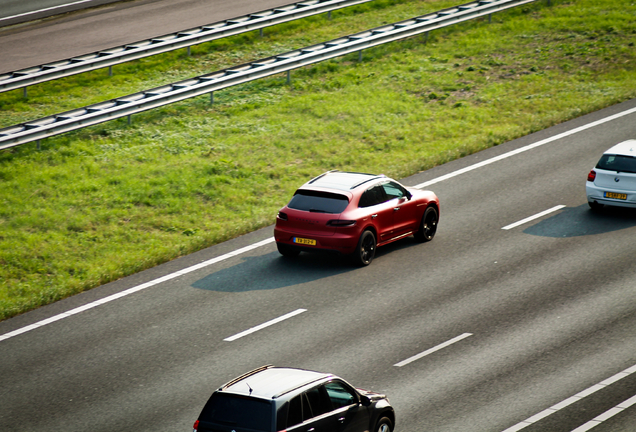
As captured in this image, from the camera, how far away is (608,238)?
1712cm

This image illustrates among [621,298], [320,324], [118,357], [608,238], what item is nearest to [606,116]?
[608,238]

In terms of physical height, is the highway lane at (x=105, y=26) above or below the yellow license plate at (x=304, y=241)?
above

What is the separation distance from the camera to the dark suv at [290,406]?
8383mm

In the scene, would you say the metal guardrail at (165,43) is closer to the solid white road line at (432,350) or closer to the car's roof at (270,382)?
the solid white road line at (432,350)

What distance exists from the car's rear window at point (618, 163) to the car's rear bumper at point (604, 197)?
1.65 ft

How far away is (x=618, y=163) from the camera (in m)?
18.4

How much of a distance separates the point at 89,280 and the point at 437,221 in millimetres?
7199

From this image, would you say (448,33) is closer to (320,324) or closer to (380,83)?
(380,83)

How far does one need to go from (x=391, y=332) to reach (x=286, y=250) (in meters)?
4.13

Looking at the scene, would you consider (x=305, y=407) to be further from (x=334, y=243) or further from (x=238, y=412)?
(x=334, y=243)

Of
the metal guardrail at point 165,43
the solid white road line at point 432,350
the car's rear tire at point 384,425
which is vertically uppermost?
the metal guardrail at point 165,43

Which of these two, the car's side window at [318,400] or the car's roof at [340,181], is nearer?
the car's side window at [318,400]

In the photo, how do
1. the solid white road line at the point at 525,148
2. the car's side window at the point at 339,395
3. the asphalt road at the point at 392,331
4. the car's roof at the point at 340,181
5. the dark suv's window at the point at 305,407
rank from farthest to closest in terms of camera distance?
1. the solid white road line at the point at 525,148
2. the car's roof at the point at 340,181
3. the asphalt road at the point at 392,331
4. the car's side window at the point at 339,395
5. the dark suv's window at the point at 305,407

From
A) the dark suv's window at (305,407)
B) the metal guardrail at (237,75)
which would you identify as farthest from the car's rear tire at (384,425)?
the metal guardrail at (237,75)
